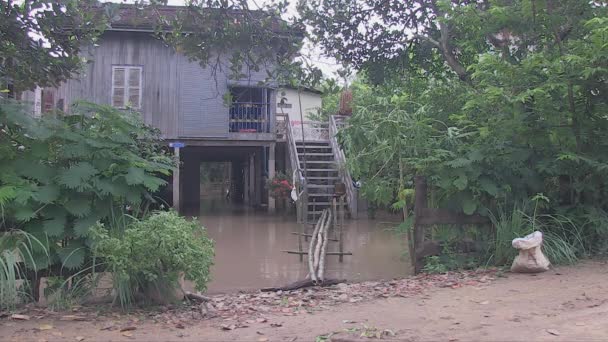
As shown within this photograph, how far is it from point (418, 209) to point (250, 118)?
490 inches

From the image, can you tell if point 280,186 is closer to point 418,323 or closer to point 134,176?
point 134,176

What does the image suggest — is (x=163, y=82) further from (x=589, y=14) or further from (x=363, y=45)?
(x=589, y=14)

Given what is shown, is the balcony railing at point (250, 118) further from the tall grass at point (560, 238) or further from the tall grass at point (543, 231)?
the tall grass at point (560, 238)


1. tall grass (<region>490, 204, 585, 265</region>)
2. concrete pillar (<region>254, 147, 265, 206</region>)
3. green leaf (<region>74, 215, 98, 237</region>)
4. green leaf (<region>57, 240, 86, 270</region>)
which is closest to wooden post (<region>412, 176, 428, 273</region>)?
tall grass (<region>490, 204, 585, 265</region>)

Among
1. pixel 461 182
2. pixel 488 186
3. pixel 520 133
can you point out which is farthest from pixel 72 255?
pixel 520 133

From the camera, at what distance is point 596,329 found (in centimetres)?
427

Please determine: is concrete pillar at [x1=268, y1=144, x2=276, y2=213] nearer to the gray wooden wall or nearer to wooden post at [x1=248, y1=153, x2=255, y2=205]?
the gray wooden wall

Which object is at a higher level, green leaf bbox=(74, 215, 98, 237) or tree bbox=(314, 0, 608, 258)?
tree bbox=(314, 0, 608, 258)

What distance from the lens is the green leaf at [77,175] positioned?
5516mm

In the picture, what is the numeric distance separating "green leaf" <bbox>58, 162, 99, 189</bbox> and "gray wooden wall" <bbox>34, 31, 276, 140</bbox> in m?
12.4

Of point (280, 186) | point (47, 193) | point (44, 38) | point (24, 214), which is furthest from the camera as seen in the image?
point (280, 186)

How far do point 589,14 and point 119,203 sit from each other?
7.26 metres

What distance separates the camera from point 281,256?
34.6 ft

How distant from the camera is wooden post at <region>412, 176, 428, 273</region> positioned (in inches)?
295
